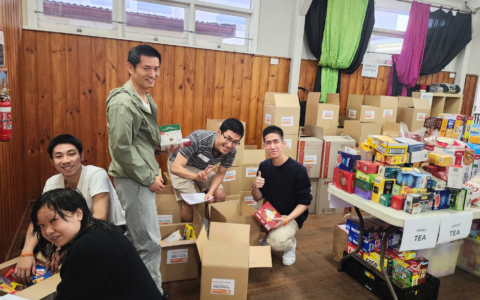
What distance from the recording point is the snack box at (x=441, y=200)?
2.03 m

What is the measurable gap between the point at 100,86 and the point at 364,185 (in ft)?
8.91

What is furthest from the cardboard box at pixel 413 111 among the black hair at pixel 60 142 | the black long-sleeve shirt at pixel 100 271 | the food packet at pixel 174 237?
the black long-sleeve shirt at pixel 100 271

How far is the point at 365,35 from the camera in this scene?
4227mm

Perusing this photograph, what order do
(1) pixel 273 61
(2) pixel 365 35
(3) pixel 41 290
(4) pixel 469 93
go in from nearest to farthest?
(3) pixel 41 290, (1) pixel 273 61, (2) pixel 365 35, (4) pixel 469 93

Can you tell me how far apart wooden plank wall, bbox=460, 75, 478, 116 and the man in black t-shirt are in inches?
169

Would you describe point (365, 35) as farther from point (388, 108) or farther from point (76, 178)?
point (76, 178)

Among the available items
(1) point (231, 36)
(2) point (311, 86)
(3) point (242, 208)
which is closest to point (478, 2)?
(2) point (311, 86)

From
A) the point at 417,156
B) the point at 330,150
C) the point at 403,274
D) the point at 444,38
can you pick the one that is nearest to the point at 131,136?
the point at 417,156

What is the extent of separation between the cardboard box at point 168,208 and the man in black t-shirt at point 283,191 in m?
0.66

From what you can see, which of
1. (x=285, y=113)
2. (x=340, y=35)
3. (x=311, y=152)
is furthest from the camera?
(x=340, y=35)

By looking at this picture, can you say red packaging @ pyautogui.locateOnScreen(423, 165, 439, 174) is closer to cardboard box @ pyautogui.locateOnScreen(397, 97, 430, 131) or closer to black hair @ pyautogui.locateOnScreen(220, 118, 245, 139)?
black hair @ pyautogui.locateOnScreen(220, 118, 245, 139)

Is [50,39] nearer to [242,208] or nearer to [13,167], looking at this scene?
[13,167]

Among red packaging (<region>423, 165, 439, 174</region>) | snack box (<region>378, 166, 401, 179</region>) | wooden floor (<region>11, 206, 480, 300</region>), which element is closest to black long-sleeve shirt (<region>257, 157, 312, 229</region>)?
wooden floor (<region>11, 206, 480, 300</region>)

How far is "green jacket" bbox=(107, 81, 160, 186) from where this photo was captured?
1.64 m
